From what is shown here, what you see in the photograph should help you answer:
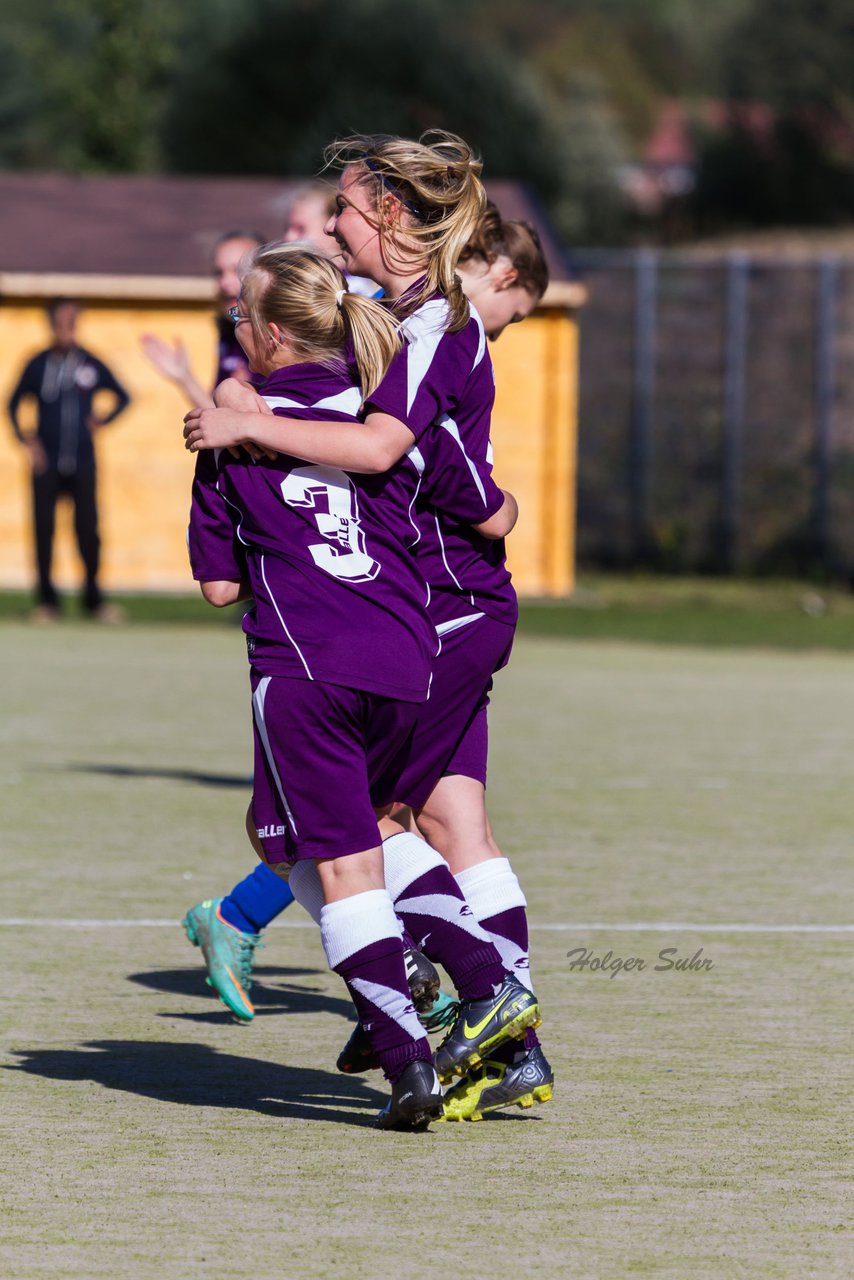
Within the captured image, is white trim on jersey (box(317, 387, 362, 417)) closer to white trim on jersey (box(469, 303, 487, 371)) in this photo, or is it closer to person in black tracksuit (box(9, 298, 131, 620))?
white trim on jersey (box(469, 303, 487, 371))

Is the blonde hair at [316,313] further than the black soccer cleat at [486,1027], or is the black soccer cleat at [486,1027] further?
the black soccer cleat at [486,1027]

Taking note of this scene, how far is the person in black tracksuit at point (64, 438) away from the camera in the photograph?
16.3 m

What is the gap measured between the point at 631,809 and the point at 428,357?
15.2 ft

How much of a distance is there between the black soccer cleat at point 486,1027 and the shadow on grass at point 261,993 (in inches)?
39.6

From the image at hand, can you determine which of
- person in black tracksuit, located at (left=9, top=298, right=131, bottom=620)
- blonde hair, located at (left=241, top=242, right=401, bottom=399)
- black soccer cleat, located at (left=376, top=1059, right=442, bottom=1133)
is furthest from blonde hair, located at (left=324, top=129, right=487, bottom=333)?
person in black tracksuit, located at (left=9, top=298, right=131, bottom=620)

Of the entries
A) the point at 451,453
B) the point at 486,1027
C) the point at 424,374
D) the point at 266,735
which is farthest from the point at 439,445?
the point at 486,1027

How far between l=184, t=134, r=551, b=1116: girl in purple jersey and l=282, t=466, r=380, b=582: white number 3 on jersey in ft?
0.30

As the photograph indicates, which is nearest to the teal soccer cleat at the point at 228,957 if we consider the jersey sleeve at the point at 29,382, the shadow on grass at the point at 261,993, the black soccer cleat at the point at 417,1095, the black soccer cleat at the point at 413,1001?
the shadow on grass at the point at 261,993

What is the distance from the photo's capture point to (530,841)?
25.2ft

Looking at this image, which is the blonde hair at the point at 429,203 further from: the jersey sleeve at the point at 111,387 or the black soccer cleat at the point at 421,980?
the jersey sleeve at the point at 111,387

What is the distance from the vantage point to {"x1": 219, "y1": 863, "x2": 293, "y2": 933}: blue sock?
510 centimetres

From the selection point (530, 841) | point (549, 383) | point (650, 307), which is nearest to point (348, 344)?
point (530, 841)

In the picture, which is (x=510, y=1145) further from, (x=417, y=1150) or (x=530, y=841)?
(x=530, y=841)

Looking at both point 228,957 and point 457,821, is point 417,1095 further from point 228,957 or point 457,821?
point 228,957
